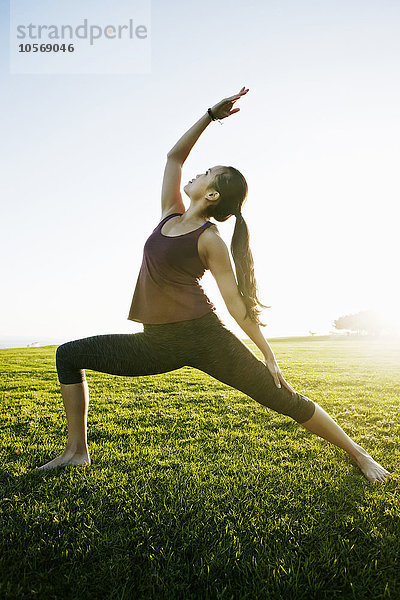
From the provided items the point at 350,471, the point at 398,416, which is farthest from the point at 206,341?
the point at 398,416

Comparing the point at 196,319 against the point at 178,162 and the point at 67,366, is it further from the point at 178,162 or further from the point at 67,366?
the point at 178,162

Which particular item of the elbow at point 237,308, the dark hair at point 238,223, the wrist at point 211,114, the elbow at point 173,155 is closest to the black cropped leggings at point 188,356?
the elbow at point 237,308

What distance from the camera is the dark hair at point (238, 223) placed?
10.2 ft

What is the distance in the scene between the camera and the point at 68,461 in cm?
350

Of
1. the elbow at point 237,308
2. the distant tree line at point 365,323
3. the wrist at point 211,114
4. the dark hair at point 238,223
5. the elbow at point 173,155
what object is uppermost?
the wrist at point 211,114

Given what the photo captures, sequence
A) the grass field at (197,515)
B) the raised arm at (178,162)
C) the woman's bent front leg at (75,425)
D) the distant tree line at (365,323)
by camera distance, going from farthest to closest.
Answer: the distant tree line at (365,323), the raised arm at (178,162), the woman's bent front leg at (75,425), the grass field at (197,515)

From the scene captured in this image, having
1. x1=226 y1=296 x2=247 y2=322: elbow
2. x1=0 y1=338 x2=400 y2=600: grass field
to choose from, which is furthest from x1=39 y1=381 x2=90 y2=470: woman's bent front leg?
x1=226 y1=296 x2=247 y2=322: elbow

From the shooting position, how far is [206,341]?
3045 mm

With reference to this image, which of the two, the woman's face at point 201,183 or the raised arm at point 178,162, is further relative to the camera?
the raised arm at point 178,162

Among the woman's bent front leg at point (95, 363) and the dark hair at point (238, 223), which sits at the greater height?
the dark hair at point (238, 223)

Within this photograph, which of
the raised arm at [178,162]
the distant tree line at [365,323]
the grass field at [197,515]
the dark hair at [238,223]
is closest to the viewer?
the grass field at [197,515]

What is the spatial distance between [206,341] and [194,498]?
1210mm

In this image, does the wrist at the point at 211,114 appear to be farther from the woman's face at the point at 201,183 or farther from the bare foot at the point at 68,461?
the bare foot at the point at 68,461

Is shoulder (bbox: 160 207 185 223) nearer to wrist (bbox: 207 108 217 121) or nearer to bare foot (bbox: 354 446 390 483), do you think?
wrist (bbox: 207 108 217 121)
